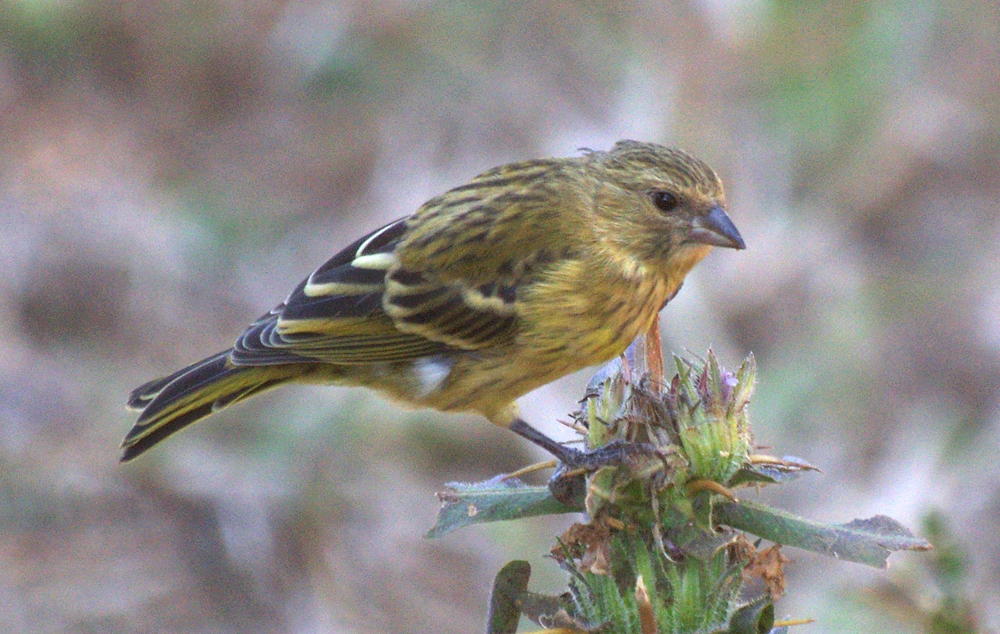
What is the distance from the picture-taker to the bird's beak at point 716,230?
319 centimetres

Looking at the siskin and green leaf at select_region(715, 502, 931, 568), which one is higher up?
the siskin

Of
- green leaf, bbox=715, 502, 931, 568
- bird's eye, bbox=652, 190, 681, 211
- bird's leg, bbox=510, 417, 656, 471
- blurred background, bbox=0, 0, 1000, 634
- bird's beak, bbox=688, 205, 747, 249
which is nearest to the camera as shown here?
green leaf, bbox=715, 502, 931, 568

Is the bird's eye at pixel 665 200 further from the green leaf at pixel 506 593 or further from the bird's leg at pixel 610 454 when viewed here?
the green leaf at pixel 506 593

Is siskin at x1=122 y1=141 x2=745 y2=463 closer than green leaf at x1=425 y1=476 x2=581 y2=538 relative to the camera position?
No

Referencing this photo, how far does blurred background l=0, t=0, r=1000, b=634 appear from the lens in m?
4.90

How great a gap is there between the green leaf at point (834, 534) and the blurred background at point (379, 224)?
142 centimetres

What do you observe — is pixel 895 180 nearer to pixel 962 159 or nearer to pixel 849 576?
pixel 962 159

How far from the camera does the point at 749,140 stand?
6.05 metres

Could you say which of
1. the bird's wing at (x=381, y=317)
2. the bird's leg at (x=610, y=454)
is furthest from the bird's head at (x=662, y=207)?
the bird's leg at (x=610, y=454)

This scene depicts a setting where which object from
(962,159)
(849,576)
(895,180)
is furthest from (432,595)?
(962,159)

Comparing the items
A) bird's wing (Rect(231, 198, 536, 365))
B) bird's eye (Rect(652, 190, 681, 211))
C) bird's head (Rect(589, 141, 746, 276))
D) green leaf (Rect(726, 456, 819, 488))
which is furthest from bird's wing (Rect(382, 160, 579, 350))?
green leaf (Rect(726, 456, 819, 488))

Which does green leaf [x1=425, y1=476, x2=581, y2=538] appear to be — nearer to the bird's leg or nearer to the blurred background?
the bird's leg

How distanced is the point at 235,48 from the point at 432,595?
356 centimetres

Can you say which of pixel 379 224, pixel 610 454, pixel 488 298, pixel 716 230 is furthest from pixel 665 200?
pixel 379 224
